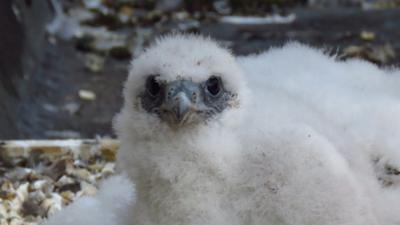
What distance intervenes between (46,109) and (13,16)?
0.73 metres

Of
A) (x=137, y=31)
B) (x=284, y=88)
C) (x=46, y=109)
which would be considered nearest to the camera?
(x=284, y=88)

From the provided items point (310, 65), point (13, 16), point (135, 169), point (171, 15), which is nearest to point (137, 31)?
point (171, 15)

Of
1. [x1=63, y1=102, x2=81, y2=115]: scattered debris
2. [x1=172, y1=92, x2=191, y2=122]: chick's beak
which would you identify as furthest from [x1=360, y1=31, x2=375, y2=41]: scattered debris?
[x1=172, y1=92, x2=191, y2=122]: chick's beak

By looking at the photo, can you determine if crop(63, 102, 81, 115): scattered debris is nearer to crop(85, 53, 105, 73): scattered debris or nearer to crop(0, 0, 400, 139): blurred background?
crop(0, 0, 400, 139): blurred background

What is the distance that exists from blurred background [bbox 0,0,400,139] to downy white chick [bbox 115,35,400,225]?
2.49m

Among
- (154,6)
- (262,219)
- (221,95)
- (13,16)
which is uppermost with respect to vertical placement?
(221,95)

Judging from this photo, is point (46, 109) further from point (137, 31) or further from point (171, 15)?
point (171, 15)

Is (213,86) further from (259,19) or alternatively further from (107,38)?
(259,19)

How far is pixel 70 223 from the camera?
3426 millimetres

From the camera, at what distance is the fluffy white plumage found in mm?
2766

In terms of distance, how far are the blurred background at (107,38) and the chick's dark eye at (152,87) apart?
8.36 ft

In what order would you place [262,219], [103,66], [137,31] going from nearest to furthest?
[262,219] → [103,66] → [137,31]

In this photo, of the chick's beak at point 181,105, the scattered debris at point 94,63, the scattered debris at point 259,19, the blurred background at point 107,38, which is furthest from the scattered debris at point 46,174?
the scattered debris at point 259,19

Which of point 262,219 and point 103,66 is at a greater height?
point 262,219
